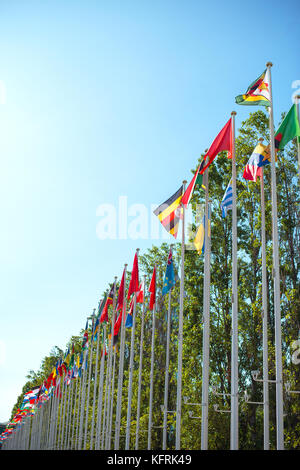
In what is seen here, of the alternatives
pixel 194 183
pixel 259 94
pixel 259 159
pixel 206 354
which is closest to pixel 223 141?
pixel 259 159

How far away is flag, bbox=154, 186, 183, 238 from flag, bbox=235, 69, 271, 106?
14.3 ft

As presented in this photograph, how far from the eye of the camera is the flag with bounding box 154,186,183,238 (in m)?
17.7

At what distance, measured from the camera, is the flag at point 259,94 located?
13922 mm

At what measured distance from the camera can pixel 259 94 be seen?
1408cm

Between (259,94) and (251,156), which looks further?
(251,156)

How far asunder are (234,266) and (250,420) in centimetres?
1484

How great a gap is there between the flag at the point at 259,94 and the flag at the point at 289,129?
2.97 feet

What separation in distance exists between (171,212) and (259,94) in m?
5.32

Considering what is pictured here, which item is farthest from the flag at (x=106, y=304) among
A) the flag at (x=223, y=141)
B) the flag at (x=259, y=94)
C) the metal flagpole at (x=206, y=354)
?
the flag at (x=259, y=94)

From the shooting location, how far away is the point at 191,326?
27812 mm

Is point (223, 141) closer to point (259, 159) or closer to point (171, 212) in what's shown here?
point (259, 159)

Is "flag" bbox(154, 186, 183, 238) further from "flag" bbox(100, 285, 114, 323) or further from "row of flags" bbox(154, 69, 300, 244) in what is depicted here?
"flag" bbox(100, 285, 114, 323)

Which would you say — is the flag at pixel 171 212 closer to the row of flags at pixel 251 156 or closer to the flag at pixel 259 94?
the row of flags at pixel 251 156

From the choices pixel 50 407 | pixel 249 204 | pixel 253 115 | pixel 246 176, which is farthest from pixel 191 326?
pixel 50 407
